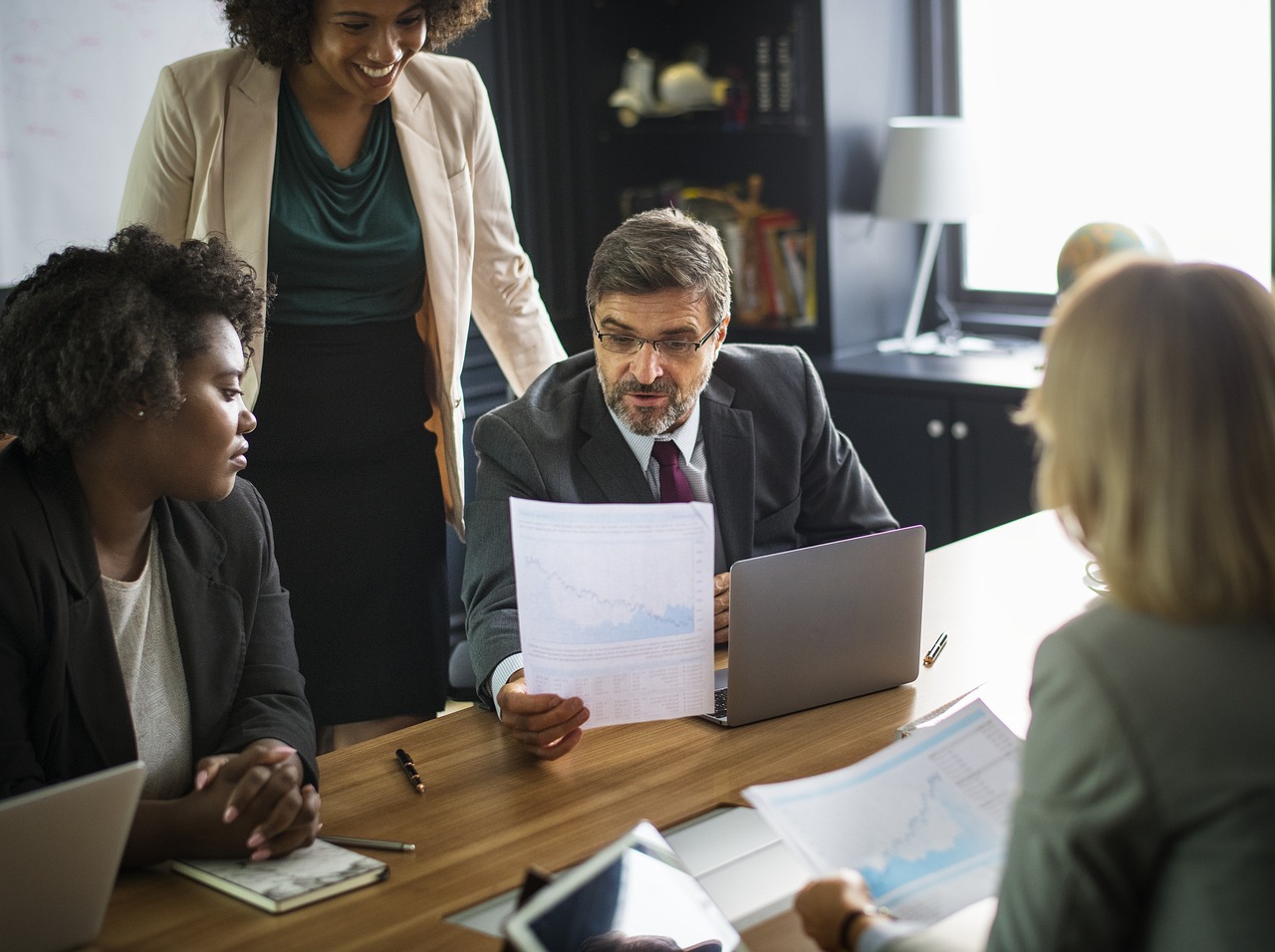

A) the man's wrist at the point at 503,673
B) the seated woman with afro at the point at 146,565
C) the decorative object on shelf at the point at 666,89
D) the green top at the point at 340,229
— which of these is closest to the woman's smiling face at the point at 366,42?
the green top at the point at 340,229

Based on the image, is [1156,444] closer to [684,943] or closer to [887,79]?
[684,943]

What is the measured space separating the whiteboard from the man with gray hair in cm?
172

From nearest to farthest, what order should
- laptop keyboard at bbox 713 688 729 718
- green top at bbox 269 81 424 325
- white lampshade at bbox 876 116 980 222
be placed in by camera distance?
1. laptop keyboard at bbox 713 688 729 718
2. green top at bbox 269 81 424 325
3. white lampshade at bbox 876 116 980 222

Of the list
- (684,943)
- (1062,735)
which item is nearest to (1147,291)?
(1062,735)

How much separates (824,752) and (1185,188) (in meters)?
2.84

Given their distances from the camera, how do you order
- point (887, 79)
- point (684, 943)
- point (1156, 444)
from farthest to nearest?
point (887, 79) → point (684, 943) → point (1156, 444)

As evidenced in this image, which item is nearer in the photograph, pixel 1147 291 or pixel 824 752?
pixel 1147 291

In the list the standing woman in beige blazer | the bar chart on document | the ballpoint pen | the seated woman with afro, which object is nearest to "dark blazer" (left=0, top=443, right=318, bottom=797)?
the seated woman with afro

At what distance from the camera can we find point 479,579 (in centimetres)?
195

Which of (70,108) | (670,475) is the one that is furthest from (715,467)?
(70,108)

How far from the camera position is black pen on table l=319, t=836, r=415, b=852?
1.44m

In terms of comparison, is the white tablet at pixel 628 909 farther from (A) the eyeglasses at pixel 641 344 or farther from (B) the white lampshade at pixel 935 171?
(B) the white lampshade at pixel 935 171

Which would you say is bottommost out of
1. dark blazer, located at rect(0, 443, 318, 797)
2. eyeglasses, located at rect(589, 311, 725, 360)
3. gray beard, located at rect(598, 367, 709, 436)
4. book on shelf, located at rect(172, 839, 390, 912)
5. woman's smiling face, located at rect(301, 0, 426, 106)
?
book on shelf, located at rect(172, 839, 390, 912)

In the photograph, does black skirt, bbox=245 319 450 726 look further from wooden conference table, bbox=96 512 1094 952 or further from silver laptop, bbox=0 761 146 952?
silver laptop, bbox=0 761 146 952
